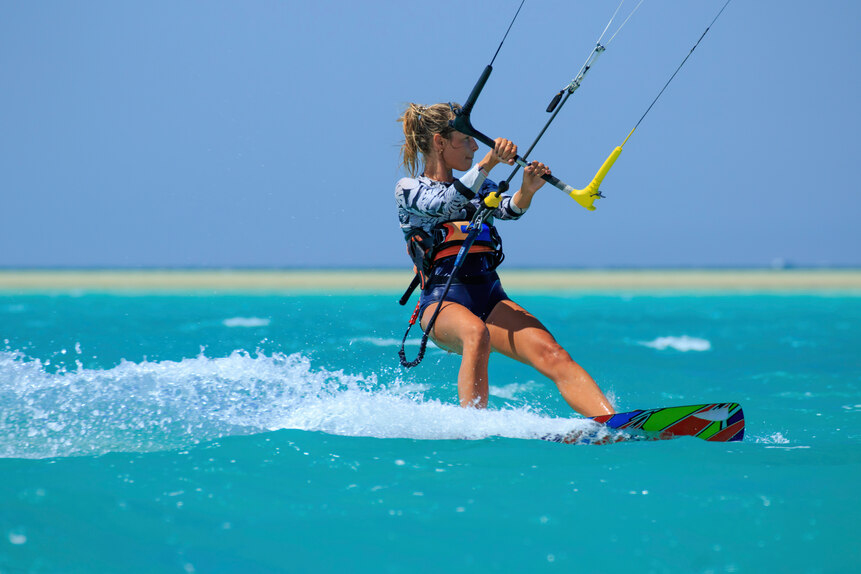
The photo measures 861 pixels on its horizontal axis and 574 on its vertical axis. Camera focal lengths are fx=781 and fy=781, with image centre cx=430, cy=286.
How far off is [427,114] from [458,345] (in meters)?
1.34

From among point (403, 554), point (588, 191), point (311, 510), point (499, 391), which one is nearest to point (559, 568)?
point (403, 554)

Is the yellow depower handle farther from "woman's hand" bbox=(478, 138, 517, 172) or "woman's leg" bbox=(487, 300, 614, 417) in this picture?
"woman's leg" bbox=(487, 300, 614, 417)

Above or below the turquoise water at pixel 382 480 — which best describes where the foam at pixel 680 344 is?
above

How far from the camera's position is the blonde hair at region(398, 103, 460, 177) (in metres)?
4.47

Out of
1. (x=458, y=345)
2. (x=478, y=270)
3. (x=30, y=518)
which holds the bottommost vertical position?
(x=30, y=518)

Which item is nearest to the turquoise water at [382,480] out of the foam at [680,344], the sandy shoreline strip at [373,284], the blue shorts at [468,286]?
the blue shorts at [468,286]

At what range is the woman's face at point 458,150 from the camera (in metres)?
4.50

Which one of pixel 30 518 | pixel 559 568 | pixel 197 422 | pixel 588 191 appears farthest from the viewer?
pixel 197 422

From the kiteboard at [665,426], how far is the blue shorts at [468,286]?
0.94 m

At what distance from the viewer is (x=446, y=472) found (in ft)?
11.3

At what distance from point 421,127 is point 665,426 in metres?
2.12

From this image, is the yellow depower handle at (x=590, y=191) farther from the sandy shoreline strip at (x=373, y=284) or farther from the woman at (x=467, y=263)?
the sandy shoreline strip at (x=373, y=284)

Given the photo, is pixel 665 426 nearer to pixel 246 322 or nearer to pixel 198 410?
pixel 198 410

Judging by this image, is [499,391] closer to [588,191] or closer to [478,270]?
[478,270]
